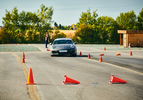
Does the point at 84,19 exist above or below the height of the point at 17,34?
above

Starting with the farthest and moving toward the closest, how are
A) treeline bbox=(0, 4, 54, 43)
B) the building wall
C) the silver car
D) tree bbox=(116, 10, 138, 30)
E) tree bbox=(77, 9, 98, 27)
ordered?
1. tree bbox=(116, 10, 138, 30)
2. tree bbox=(77, 9, 98, 27)
3. treeline bbox=(0, 4, 54, 43)
4. the building wall
5. the silver car

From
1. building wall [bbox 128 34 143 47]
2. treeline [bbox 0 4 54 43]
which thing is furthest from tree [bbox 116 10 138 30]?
building wall [bbox 128 34 143 47]

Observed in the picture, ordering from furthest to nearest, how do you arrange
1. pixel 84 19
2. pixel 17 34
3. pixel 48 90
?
pixel 84 19 < pixel 17 34 < pixel 48 90

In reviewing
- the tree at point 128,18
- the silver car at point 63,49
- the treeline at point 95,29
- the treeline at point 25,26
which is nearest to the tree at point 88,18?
the treeline at point 95,29

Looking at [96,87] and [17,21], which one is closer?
[96,87]

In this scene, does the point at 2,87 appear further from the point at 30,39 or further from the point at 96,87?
the point at 30,39

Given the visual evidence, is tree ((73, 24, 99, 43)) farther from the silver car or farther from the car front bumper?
the car front bumper

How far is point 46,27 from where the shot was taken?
5234 centimetres

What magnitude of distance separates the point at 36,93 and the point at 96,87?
1.93 metres

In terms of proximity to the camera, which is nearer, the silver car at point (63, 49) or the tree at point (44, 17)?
the silver car at point (63, 49)

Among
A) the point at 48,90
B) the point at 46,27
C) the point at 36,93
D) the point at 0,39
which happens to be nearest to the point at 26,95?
the point at 36,93

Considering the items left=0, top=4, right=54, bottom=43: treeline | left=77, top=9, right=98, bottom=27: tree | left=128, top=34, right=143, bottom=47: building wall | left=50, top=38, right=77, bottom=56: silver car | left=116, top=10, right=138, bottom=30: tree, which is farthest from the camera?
left=116, top=10, right=138, bottom=30: tree

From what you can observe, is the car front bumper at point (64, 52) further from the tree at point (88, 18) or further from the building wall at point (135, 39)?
the tree at point (88, 18)

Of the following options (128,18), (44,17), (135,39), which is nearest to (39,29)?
(44,17)
